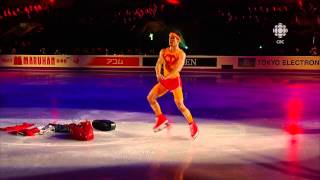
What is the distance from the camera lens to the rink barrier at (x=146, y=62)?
28.9 meters

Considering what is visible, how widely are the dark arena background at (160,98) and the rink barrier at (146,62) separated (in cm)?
6

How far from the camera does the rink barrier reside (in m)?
28.9

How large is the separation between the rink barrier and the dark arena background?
2.3 inches

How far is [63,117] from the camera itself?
1195 cm

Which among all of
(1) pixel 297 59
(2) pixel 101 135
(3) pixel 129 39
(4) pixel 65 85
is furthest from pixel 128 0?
(2) pixel 101 135

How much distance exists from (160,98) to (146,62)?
1354cm

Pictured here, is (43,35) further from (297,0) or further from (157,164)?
(157,164)

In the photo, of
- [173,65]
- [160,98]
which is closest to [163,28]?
[160,98]

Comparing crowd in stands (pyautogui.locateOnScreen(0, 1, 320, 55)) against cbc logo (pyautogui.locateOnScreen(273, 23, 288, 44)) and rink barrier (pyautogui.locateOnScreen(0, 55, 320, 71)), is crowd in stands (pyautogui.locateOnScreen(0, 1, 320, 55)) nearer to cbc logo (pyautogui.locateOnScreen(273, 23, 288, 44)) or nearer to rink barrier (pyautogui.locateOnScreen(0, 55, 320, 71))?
cbc logo (pyautogui.locateOnScreen(273, 23, 288, 44))

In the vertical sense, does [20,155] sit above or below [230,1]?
below

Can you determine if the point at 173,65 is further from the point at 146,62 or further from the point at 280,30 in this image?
the point at 280,30

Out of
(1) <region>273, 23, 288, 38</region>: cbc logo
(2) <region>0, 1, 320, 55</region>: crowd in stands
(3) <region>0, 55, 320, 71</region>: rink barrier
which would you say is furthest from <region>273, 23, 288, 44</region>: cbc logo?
(3) <region>0, 55, 320, 71</region>: rink barrier

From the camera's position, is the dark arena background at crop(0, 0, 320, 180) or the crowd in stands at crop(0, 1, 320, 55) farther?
the crowd in stands at crop(0, 1, 320, 55)

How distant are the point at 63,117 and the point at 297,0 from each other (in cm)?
2832
